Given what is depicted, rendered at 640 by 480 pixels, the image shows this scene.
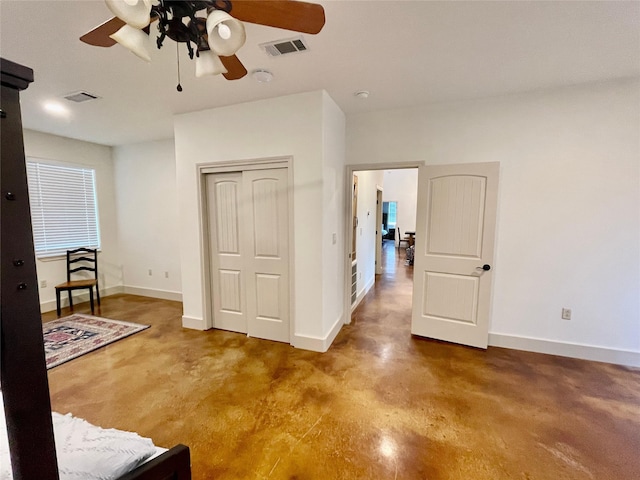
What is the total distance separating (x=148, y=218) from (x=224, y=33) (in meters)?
4.37

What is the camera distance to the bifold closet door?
9.90 ft

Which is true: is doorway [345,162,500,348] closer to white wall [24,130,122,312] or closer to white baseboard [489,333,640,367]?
white baseboard [489,333,640,367]

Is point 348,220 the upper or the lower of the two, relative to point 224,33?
lower

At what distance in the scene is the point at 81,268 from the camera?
14.6 ft

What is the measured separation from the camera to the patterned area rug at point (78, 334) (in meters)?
2.85

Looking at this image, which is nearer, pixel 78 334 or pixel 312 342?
pixel 312 342

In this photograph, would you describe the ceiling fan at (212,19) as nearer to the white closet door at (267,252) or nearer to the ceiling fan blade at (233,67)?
the ceiling fan blade at (233,67)

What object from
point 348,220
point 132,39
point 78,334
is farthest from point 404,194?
point 132,39

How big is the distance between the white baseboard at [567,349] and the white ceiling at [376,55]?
8.25ft

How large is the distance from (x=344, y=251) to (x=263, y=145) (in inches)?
62.1

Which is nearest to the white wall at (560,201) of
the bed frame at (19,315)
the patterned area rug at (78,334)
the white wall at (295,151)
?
the white wall at (295,151)

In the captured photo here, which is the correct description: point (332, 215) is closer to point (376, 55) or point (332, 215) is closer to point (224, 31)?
point (376, 55)

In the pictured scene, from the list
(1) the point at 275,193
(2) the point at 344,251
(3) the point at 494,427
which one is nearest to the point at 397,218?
(2) the point at 344,251

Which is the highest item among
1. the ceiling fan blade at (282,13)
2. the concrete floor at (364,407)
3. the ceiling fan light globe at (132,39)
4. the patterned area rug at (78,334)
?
the ceiling fan blade at (282,13)
